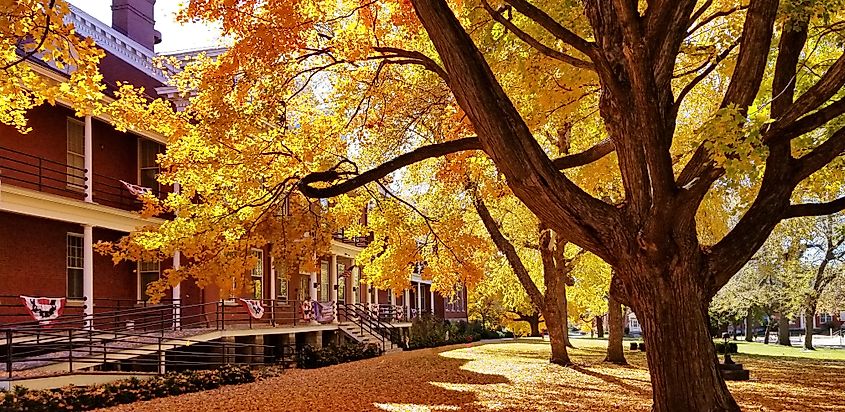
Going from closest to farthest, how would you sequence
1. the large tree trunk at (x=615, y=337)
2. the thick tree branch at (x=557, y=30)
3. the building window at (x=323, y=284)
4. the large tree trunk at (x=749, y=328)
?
the thick tree branch at (x=557, y=30) → the large tree trunk at (x=615, y=337) → the building window at (x=323, y=284) → the large tree trunk at (x=749, y=328)

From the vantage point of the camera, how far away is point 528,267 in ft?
101

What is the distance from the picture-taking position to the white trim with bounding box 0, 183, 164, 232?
17188mm

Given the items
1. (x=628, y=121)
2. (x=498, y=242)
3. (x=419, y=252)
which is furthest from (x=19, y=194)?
(x=628, y=121)

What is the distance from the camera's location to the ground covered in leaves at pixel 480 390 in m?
13.0

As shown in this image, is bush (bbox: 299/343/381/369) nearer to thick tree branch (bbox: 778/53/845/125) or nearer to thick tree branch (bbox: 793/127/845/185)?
thick tree branch (bbox: 793/127/845/185)

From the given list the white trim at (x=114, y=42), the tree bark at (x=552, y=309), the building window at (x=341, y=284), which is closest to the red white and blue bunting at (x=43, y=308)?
the white trim at (x=114, y=42)

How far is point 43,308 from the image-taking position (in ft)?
55.9

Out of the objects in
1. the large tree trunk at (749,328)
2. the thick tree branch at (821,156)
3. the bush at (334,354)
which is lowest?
the large tree trunk at (749,328)

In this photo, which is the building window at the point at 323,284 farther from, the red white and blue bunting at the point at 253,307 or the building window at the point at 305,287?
the red white and blue bunting at the point at 253,307

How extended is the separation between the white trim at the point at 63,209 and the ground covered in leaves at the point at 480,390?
5.80 meters

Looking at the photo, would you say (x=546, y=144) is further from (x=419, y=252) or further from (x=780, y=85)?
(x=780, y=85)

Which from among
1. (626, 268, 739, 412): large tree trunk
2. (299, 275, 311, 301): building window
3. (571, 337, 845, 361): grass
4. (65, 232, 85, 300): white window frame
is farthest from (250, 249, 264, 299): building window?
(626, 268, 739, 412): large tree trunk

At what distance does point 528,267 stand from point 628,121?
23.5m

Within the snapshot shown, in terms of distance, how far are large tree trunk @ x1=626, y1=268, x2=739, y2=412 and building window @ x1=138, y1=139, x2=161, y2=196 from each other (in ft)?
62.5
